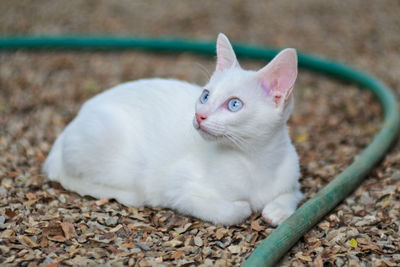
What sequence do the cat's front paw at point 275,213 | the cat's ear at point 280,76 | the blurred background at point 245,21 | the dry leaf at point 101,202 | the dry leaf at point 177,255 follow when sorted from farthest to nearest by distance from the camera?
1. the blurred background at point 245,21
2. the dry leaf at point 101,202
3. the cat's front paw at point 275,213
4. the dry leaf at point 177,255
5. the cat's ear at point 280,76

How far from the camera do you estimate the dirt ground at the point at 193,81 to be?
306 centimetres

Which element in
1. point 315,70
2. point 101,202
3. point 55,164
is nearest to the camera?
point 101,202

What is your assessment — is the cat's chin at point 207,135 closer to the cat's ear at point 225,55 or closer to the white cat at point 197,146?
the white cat at point 197,146

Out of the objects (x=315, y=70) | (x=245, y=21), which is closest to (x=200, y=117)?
(x=315, y=70)

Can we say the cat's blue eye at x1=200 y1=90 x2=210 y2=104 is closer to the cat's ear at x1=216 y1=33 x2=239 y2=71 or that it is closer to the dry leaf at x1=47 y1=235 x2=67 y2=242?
the cat's ear at x1=216 y1=33 x2=239 y2=71

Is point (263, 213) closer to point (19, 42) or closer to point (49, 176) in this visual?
point (49, 176)

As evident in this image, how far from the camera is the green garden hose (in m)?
2.94

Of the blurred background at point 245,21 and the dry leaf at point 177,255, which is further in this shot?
the blurred background at point 245,21

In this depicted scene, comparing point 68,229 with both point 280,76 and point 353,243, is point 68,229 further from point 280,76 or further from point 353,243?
point 353,243

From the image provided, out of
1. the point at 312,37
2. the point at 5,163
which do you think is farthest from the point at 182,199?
the point at 312,37

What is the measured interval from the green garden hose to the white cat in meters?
0.19

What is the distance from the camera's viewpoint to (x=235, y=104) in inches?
115

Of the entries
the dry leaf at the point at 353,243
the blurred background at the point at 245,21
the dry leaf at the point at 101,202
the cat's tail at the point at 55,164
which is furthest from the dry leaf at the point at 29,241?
the blurred background at the point at 245,21

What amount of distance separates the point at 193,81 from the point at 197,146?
2.99 metres
